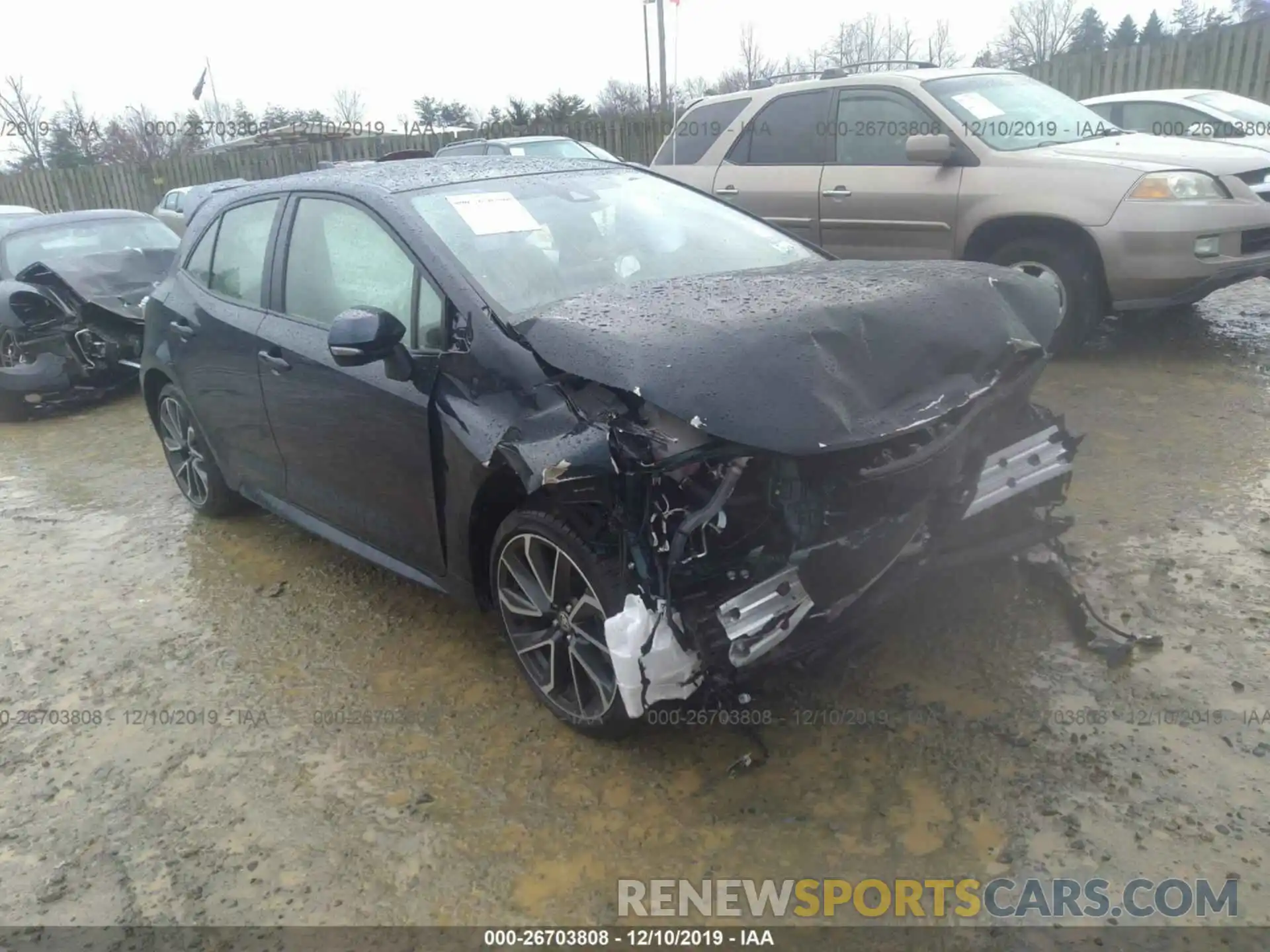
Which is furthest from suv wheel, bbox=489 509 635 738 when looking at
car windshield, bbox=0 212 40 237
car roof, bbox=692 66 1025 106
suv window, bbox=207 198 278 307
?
car windshield, bbox=0 212 40 237

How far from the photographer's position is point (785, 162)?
Answer: 716cm

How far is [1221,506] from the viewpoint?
161 inches

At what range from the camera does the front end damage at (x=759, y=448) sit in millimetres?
2414

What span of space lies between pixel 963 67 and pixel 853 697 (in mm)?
5573

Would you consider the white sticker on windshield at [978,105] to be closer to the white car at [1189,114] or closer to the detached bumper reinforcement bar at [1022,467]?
the white car at [1189,114]

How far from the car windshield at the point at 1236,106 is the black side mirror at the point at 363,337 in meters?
9.08

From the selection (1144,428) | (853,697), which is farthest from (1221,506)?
(853,697)

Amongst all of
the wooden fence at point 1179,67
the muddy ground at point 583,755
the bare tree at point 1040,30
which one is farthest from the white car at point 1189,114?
the bare tree at point 1040,30

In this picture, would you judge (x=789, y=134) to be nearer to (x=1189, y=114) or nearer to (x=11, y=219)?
(x=1189, y=114)

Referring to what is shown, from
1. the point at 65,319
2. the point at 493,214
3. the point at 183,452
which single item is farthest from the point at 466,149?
the point at 493,214

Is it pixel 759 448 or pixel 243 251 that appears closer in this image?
pixel 759 448

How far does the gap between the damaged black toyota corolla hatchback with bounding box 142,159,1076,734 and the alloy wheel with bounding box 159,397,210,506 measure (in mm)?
1179

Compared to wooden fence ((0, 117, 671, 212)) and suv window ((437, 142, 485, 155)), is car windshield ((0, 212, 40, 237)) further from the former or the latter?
wooden fence ((0, 117, 671, 212))
